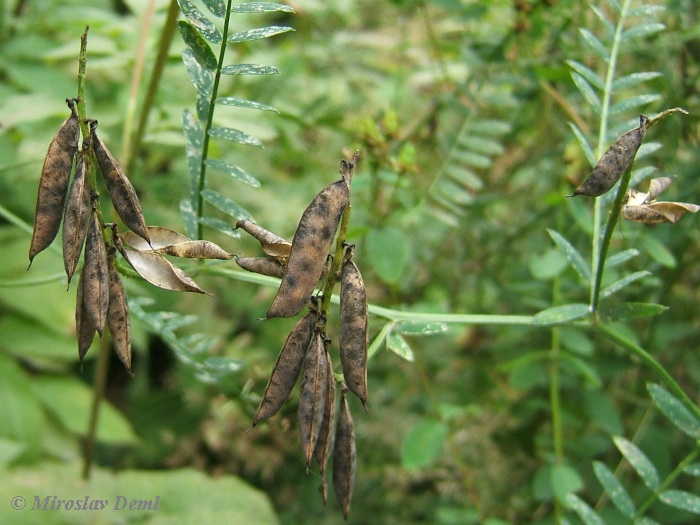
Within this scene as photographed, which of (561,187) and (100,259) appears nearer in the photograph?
(100,259)

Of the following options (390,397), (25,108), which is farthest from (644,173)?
(25,108)

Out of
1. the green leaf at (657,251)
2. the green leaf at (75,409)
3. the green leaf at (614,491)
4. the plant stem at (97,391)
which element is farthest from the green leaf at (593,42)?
the green leaf at (75,409)

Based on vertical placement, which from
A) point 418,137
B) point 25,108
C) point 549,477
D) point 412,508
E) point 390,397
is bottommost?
point 412,508

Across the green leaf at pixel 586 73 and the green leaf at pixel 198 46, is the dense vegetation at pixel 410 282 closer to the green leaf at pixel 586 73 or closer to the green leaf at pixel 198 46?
the green leaf at pixel 586 73

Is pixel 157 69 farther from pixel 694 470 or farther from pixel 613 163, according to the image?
pixel 694 470

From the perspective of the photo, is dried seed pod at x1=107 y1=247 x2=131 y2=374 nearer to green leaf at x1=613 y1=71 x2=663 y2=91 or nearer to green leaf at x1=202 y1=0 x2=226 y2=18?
green leaf at x1=202 y1=0 x2=226 y2=18

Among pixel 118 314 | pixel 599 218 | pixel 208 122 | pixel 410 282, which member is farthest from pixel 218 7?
pixel 410 282

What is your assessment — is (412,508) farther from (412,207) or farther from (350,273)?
(350,273)
